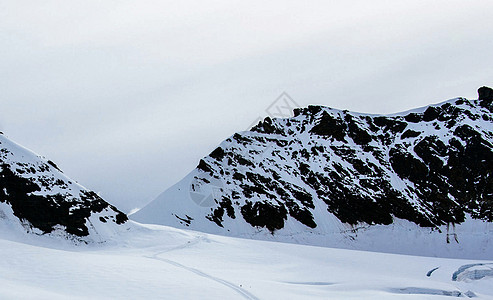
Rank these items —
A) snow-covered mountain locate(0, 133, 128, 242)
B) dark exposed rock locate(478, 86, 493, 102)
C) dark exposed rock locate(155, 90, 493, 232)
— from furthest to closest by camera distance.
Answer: dark exposed rock locate(478, 86, 493, 102), dark exposed rock locate(155, 90, 493, 232), snow-covered mountain locate(0, 133, 128, 242)

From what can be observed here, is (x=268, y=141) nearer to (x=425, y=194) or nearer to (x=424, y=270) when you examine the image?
(x=425, y=194)

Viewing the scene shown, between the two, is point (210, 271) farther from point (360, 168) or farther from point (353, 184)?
point (360, 168)

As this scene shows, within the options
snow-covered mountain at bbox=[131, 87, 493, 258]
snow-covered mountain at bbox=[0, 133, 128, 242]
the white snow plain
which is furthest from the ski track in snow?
snow-covered mountain at bbox=[131, 87, 493, 258]

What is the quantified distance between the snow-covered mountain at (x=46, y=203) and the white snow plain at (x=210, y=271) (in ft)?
5.34

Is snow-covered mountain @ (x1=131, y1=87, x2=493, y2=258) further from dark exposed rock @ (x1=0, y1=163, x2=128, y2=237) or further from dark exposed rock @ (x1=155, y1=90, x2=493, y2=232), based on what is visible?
dark exposed rock @ (x1=0, y1=163, x2=128, y2=237)

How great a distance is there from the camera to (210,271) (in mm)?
26703

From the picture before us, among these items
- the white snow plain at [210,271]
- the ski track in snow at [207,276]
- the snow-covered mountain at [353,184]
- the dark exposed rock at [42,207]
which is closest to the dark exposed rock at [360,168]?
the snow-covered mountain at [353,184]

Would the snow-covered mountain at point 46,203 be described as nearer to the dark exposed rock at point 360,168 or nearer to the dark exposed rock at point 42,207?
the dark exposed rock at point 42,207

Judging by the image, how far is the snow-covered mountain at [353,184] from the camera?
8412cm

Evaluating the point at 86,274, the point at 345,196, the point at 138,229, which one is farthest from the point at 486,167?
the point at 86,274

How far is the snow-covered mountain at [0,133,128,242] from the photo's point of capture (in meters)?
42.6

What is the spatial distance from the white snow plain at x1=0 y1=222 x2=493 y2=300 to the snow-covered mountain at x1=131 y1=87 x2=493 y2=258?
33261mm

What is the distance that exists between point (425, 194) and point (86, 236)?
85407 millimetres

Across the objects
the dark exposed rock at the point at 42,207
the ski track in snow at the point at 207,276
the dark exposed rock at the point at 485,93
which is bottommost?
the ski track in snow at the point at 207,276
